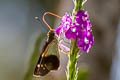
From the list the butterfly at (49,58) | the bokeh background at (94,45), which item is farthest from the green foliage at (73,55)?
the bokeh background at (94,45)

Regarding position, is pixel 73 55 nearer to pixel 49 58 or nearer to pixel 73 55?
pixel 73 55

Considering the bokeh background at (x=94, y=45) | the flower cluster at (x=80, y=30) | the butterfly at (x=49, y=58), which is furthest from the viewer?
the bokeh background at (x=94, y=45)

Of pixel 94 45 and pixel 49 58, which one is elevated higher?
pixel 94 45

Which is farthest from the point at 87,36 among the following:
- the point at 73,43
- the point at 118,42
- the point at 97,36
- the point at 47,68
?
the point at 118,42

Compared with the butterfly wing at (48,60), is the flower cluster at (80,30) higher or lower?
higher

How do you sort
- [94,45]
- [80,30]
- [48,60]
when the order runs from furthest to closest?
[94,45], [48,60], [80,30]

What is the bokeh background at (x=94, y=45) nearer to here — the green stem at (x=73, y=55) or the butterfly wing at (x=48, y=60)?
the butterfly wing at (x=48, y=60)

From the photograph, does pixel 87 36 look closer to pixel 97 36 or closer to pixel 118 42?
pixel 97 36

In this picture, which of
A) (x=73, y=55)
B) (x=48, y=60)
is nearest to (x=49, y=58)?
(x=48, y=60)
